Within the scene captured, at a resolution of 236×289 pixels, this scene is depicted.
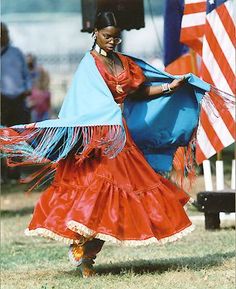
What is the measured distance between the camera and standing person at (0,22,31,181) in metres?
16.4

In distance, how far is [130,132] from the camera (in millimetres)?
8109

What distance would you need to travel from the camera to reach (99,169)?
25.2 ft

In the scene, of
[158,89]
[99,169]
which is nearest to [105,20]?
[158,89]

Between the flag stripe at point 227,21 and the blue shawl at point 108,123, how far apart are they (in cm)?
211

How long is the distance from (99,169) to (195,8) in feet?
12.5

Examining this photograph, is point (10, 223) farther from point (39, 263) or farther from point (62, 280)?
point (62, 280)

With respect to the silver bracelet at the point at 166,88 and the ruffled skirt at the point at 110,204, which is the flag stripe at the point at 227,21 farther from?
the ruffled skirt at the point at 110,204

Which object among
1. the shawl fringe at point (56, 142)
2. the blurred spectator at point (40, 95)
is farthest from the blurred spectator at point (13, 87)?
the shawl fringe at point (56, 142)

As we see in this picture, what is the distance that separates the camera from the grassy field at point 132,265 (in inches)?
299

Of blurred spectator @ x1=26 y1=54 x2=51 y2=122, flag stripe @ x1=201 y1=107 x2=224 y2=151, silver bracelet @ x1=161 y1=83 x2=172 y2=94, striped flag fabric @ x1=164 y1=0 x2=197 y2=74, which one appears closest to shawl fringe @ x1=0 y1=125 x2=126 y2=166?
silver bracelet @ x1=161 y1=83 x2=172 y2=94

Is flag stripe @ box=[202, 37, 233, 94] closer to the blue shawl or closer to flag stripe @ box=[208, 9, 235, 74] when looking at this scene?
flag stripe @ box=[208, 9, 235, 74]

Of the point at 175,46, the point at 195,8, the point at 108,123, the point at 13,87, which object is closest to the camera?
the point at 108,123

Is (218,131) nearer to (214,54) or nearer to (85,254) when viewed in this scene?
(214,54)

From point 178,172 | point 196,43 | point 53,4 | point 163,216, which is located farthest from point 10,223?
point 53,4
